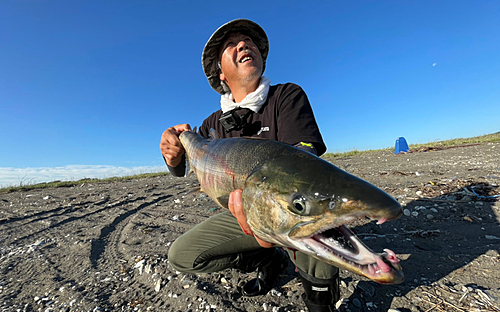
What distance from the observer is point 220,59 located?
11.5ft

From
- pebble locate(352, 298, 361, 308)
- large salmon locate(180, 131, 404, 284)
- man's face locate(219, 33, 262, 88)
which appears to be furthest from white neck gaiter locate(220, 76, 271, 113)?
pebble locate(352, 298, 361, 308)

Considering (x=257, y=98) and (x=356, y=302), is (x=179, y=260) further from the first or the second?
(x=257, y=98)

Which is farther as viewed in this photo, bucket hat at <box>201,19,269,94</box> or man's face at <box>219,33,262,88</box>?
bucket hat at <box>201,19,269,94</box>

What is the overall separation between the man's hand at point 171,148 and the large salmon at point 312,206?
1673 millimetres

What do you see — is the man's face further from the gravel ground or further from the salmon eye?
the gravel ground

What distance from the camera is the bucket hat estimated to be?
3.28 meters

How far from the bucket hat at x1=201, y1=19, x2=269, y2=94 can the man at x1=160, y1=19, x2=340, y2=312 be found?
0.05ft

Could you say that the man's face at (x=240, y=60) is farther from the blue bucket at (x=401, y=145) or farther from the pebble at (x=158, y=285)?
the blue bucket at (x=401, y=145)

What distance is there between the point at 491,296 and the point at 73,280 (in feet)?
13.6

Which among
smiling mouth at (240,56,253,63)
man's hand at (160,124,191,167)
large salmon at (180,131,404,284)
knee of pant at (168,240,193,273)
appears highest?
smiling mouth at (240,56,253,63)

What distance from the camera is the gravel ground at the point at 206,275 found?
83.8 inches

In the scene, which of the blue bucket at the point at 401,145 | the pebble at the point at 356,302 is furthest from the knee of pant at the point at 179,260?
the blue bucket at the point at 401,145

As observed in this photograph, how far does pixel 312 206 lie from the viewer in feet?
4.09

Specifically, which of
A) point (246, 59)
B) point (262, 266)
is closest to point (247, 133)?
point (246, 59)
